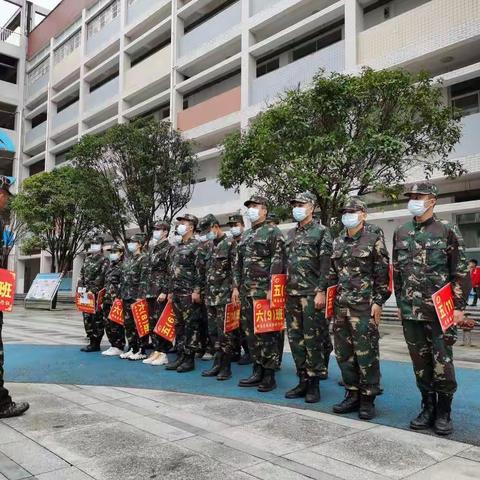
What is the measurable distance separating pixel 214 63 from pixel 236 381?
789 inches

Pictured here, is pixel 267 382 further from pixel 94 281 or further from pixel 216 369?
pixel 94 281

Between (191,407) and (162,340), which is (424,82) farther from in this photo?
(191,407)

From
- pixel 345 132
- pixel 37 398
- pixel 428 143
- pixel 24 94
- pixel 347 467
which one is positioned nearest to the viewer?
pixel 347 467

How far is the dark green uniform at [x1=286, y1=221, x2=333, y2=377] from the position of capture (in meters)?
4.59

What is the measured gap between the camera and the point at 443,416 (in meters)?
3.72

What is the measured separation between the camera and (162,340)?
6684mm

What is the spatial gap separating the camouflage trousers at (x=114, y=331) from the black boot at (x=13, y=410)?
10.8 feet

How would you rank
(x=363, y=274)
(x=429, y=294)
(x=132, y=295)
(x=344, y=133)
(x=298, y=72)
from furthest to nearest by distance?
(x=298, y=72), (x=344, y=133), (x=132, y=295), (x=363, y=274), (x=429, y=294)

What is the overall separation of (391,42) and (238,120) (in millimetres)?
6843

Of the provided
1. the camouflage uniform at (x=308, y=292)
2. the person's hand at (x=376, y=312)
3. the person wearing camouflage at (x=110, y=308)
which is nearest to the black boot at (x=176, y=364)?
the person wearing camouflage at (x=110, y=308)

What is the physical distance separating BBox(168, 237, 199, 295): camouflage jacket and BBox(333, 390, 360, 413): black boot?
2.54 m

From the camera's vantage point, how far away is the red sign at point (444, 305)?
3.62 meters

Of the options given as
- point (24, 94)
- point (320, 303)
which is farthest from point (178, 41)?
point (320, 303)

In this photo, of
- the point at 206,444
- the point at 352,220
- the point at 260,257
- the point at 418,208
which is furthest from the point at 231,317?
the point at 418,208
